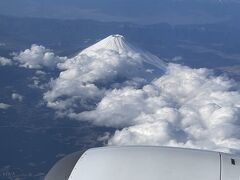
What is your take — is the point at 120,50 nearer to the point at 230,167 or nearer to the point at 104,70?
the point at 104,70

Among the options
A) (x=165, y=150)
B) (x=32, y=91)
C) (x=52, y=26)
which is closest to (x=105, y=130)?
(x=32, y=91)

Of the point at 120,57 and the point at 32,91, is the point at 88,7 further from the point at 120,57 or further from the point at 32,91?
the point at 32,91

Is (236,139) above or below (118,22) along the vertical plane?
below

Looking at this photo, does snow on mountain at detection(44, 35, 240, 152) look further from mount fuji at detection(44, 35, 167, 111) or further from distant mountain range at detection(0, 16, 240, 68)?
distant mountain range at detection(0, 16, 240, 68)

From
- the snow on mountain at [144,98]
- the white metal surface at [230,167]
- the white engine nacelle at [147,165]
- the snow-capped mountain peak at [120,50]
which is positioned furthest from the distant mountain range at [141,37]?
the white metal surface at [230,167]

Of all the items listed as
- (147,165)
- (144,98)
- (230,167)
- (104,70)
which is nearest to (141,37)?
(104,70)

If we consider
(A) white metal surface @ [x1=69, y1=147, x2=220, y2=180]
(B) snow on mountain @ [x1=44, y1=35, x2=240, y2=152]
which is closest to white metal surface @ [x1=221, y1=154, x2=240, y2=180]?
(A) white metal surface @ [x1=69, y1=147, x2=220, y2=180]

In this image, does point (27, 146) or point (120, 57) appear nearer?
point (27, 146)

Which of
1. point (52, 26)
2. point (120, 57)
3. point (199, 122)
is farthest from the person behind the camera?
point (52, 26)
